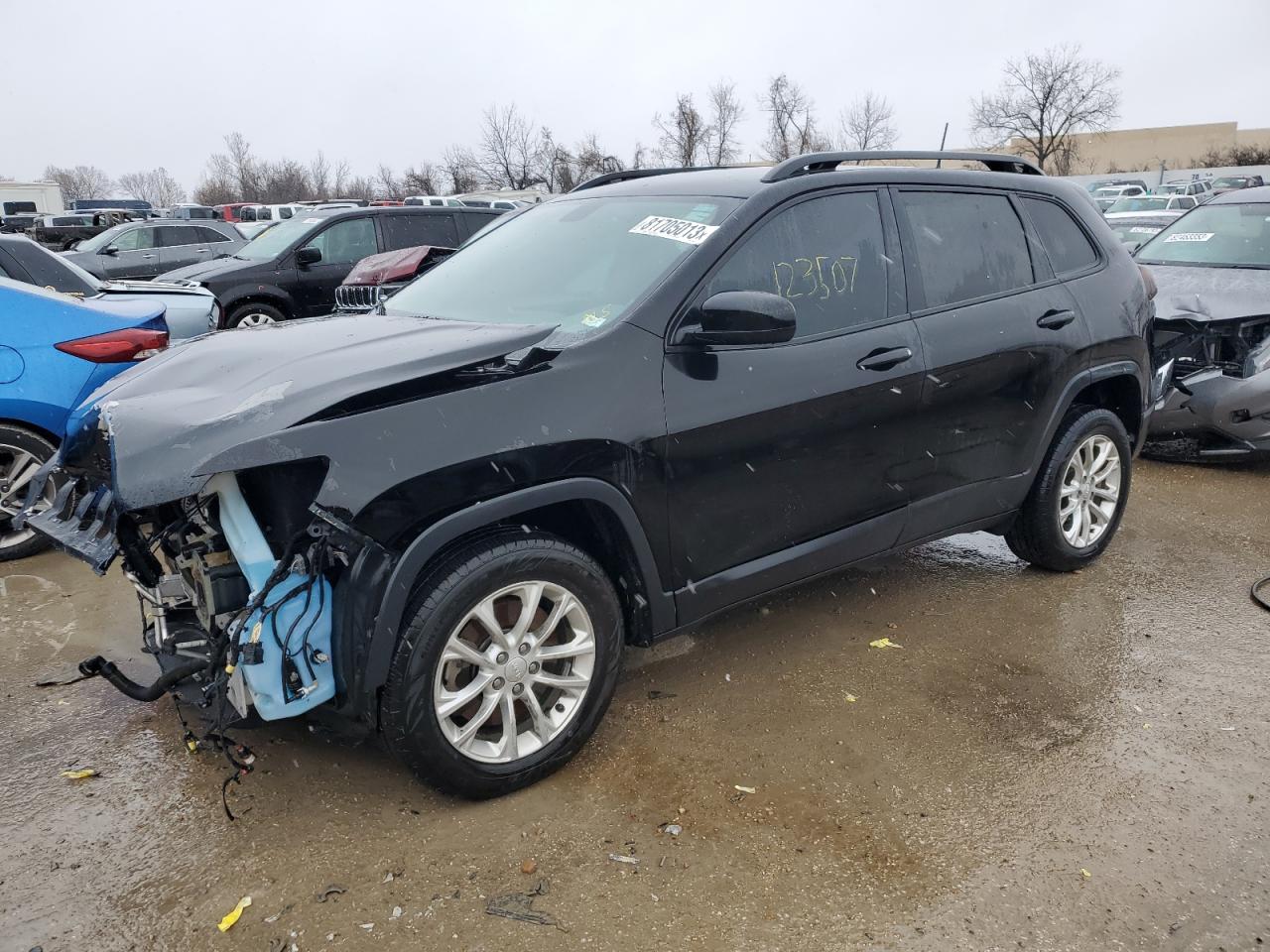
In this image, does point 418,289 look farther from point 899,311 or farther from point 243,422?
point 899,311

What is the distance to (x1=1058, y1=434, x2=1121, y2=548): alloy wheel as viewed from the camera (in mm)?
4477

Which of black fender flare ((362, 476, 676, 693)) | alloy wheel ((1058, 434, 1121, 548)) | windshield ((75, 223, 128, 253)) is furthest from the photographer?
windshield ((75, 223, 128, 253))

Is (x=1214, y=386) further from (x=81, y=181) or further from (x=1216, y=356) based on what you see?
(x=81, y=181)

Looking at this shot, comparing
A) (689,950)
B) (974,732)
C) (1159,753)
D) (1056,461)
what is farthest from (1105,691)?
(689,950)

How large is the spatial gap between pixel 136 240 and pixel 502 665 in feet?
54.7

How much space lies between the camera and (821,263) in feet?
11.3

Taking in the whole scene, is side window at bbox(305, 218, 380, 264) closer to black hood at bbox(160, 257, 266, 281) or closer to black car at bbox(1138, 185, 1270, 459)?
black hood at bbox(160, 257, 266, 281)

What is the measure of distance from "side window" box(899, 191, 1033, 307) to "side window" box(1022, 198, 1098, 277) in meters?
0.16

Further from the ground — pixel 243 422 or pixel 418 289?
pixel 418 289

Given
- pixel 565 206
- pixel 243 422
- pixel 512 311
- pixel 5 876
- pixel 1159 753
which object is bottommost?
pixel 1159 753

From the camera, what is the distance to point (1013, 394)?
4.01m

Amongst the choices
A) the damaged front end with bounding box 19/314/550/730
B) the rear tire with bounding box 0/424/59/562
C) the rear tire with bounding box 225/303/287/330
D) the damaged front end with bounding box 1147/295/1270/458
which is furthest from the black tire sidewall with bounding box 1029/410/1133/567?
the rear tire with bounding box 225/303/287/330

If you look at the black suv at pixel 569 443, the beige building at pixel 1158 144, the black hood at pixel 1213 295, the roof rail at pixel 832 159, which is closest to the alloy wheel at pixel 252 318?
the black suv at pixel 569 443

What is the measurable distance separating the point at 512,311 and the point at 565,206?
2.89ft
